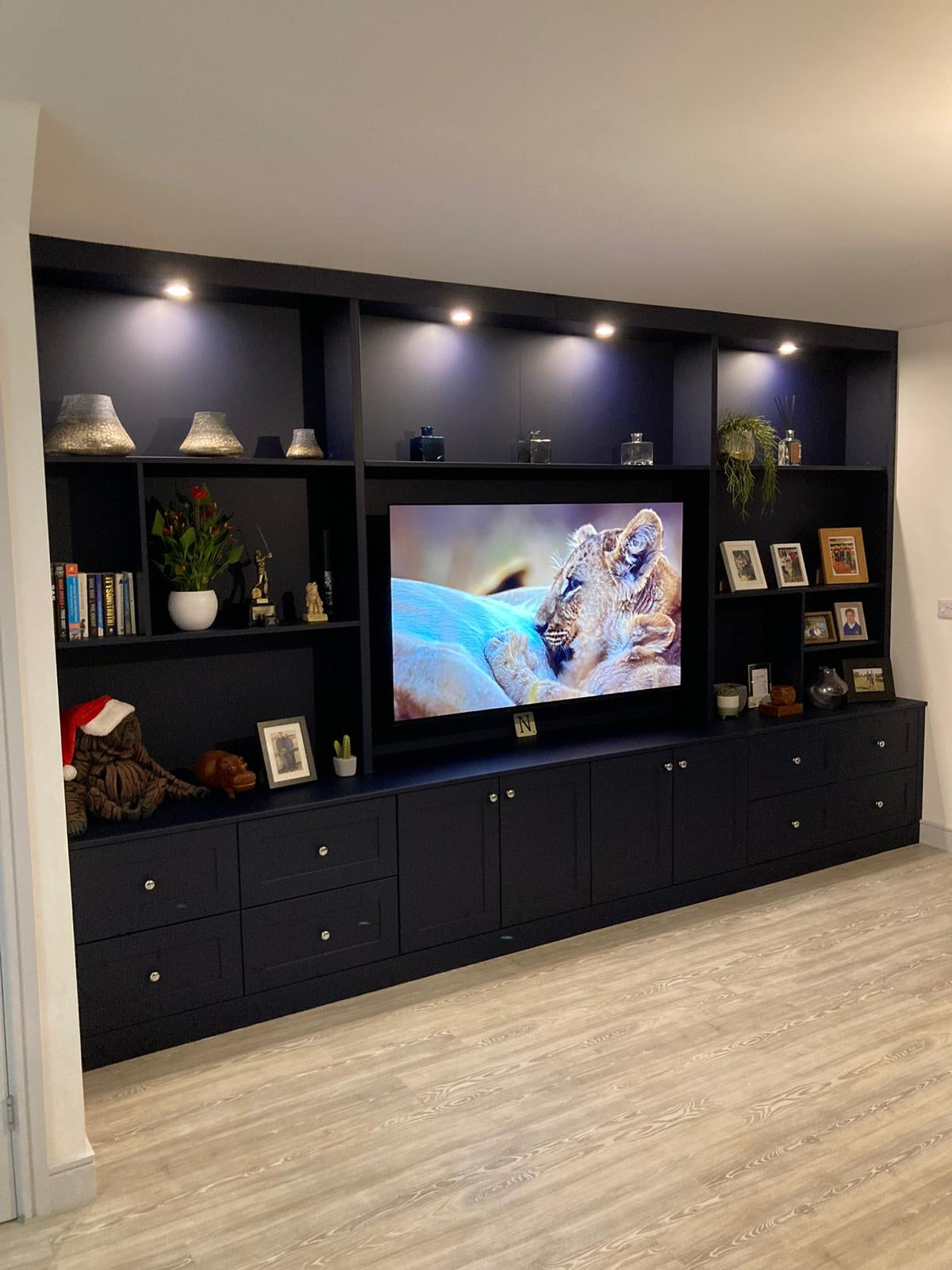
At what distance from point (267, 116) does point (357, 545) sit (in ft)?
5.44

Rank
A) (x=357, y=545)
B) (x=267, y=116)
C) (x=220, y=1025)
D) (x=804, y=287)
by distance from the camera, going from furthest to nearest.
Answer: (x=804, y=287) < (x=357, y=545) < (x=220, y=1025) < (x=267, y=116)

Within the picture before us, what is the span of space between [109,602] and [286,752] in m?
0.81

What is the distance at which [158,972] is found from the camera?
10.5ft

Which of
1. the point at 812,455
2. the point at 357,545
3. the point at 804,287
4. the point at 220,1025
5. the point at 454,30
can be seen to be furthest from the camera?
the point at 812,455

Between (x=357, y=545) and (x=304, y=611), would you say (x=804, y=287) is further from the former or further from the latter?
(x=304, y=611)

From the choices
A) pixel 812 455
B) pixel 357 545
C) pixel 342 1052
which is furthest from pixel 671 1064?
pixel 812 455

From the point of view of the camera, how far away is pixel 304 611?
3.87 meters

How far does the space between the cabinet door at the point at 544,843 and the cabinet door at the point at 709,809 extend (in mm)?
471

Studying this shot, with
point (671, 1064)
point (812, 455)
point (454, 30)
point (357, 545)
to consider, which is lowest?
point (671, 1064)

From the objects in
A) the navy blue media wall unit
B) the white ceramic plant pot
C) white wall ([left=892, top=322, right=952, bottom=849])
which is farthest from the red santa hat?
white wall ([left=892, top=322, right=952, bottom=849])

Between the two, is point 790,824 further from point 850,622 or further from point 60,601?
point 60,601

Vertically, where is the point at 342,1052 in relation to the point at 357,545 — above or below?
below

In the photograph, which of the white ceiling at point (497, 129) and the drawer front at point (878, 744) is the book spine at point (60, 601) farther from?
the drawer front at point (878, 744)

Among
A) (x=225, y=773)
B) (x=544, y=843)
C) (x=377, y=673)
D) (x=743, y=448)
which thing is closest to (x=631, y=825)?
(x=544, y=843)
